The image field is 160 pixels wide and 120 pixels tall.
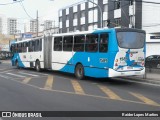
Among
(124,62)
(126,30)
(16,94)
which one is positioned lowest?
(16,94)

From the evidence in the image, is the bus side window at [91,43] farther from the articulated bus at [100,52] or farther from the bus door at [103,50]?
the bus door at [103,50]

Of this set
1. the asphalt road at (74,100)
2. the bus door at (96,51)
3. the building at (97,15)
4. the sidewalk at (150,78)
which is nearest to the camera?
the asphalt road at (74,100)

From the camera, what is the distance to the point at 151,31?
43.4 m

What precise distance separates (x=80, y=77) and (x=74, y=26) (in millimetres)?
46036

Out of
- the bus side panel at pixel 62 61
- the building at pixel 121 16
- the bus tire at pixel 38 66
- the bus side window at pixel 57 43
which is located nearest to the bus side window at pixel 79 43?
the bus side panel at pixel 62 61

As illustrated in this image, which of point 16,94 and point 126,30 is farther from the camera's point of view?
point 126,30

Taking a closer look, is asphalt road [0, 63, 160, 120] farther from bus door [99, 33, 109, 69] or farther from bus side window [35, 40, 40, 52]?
bus side window [35, 40, 40, 52]

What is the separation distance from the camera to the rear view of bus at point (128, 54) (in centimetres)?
1720

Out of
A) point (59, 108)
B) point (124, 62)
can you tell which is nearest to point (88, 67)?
point (124, 62)

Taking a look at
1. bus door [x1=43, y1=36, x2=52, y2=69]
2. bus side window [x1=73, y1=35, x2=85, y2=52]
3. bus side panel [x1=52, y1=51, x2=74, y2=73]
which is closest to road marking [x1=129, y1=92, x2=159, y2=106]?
bus side window [x1=73, y1=35, x2=85, y2=52]

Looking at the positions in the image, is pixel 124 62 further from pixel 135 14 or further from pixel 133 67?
pixel 135 14

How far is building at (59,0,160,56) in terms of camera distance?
142ft

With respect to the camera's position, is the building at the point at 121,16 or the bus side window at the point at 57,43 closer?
the bus side window at the point at 57,43

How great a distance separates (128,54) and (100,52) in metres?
1.57
